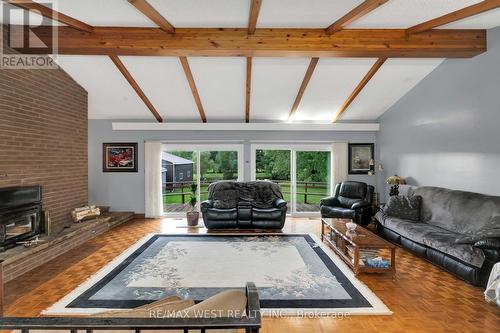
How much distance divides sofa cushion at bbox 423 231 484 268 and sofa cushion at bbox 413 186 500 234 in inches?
13.3

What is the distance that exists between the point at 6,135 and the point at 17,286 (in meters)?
2.07

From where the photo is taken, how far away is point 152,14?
11.4ft

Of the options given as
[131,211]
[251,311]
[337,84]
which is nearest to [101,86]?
[131,211]

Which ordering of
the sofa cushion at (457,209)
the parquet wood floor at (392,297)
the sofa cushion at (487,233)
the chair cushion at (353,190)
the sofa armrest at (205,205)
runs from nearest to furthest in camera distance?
the parquet wood floor at (392,297), the sofa cushion at (487,233), the sofa cushion at (457,209), the sofa armrest at (205,205), the chair cushion at (353,190)

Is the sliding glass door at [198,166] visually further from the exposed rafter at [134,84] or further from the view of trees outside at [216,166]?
the exposed rafter at [134,84]

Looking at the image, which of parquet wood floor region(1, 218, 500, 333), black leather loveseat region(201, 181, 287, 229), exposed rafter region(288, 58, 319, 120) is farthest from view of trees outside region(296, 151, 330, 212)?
parquet wood floor region(1, 218, 500, 333)

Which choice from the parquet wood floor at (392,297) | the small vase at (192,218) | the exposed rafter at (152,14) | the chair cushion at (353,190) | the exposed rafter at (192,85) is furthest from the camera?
the chair cushion at (353,190)

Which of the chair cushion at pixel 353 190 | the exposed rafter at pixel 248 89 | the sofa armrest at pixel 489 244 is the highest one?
the exposed rafter at pixel 248 89

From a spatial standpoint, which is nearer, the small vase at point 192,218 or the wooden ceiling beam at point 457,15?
the wooden ceiling beam at point 457,15

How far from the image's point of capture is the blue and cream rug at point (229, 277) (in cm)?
297

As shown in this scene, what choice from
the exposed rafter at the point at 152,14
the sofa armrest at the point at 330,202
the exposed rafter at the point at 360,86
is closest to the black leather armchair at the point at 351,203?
the sofa armrest at the point at 330,202

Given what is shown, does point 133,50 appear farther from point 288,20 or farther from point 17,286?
point 17,286

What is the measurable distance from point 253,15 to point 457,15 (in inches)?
103

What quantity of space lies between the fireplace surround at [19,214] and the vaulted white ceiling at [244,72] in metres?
2.46
